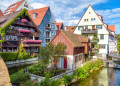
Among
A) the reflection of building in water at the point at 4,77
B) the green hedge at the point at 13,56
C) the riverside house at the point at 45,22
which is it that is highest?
the riverside house at the point at 45,22

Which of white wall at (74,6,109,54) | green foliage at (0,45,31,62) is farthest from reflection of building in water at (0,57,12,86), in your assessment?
white wall at (74,6,109,54)

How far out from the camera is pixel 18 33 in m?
29.5

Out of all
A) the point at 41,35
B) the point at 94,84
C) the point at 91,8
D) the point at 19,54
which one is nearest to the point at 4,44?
the point at 19,54

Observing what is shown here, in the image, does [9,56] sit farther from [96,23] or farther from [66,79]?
[96,23]

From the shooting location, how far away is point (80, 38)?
24.5m

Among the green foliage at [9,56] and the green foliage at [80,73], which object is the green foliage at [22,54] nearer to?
the green foliage at [9,56]

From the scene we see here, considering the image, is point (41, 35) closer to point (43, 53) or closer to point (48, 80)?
point (43, 53)

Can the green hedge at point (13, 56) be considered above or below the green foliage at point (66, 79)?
above

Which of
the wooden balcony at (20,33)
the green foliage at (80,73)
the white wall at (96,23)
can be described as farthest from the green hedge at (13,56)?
the white wall at (96,23)

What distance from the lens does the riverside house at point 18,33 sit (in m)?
27.0

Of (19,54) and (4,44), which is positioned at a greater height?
(4,44)

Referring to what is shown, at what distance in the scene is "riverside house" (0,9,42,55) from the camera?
27.0 m

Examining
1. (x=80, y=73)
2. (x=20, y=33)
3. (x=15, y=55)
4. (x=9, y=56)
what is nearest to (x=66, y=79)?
(x=80, y=73)

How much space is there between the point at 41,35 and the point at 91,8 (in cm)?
1749
